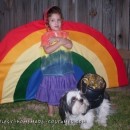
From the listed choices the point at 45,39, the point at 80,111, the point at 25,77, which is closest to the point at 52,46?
the point at 45,39

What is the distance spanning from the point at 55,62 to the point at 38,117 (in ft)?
2.74

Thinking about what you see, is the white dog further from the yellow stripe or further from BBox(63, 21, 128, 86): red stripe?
BBox(63, 21, 128, 86): red stripe

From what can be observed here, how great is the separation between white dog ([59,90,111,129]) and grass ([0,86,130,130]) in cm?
10

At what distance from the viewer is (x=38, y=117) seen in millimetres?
4660

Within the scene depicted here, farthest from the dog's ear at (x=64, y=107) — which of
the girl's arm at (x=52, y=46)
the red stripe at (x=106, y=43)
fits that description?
the red stripe at (x=106, y=43)

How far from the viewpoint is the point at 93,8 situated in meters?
5.53

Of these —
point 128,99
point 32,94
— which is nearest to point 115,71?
point 128,99

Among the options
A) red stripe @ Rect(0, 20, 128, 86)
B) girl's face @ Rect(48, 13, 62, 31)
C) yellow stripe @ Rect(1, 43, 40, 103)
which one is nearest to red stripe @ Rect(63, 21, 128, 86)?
red stripe @ Rect(0, 20, 128, 86)

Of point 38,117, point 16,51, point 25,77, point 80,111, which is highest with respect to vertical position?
point 16,51

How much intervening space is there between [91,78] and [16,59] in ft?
3.83

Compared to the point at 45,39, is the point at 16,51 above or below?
below

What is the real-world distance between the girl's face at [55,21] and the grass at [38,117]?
1.26m

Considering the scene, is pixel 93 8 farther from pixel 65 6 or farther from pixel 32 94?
pixel 32 94

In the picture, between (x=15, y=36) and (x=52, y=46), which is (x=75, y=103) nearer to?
(x=52, y=46)
